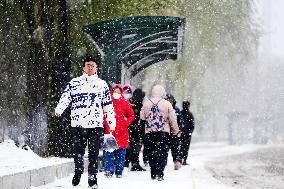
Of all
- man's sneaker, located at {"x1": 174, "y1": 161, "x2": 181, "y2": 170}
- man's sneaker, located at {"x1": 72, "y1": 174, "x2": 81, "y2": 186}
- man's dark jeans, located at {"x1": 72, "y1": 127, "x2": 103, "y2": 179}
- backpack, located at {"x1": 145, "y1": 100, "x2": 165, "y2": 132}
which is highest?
backpack, located at {"x1": 145, "y1": 100, "x2": 165, "y2": 132}

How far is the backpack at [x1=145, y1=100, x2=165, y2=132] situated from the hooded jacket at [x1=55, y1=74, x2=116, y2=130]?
7.25ft

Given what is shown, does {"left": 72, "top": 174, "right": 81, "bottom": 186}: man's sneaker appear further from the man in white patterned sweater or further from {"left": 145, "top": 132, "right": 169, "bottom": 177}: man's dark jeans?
{"left": 145, "top": 132, "right": 169, "bottom": 177}: man's dark jeans

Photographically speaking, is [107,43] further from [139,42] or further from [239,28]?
[239,28]

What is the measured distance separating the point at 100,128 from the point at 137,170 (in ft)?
18.3

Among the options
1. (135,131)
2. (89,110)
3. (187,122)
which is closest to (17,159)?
(89,110)

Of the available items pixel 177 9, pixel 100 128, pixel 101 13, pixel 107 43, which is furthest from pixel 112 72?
pixel 177 9

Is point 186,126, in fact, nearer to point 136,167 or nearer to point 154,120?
point 136,167

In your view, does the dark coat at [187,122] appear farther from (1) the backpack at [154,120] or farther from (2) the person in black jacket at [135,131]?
(1) the backpack at [154,120]

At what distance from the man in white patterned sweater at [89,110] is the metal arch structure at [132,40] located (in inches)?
137

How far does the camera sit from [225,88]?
3450 centimetres

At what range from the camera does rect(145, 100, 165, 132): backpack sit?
37.6 feet

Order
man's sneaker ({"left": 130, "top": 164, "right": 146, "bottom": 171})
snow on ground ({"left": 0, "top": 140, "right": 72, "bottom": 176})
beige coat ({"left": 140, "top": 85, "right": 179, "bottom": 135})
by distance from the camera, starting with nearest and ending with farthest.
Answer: snow on ground ({"left": 0, "top": 140, "right": 72, "bottom": 176}) < beige coat ({"left": 140, "top": 85, "right": 179, "bottom": 135}) < man's sneaker ({"left": 130, "top": 164, "right": 146, "bottom": 171})

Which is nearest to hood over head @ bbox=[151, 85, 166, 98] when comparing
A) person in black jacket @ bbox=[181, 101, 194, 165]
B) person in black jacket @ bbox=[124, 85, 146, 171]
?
person in black jacket @ bbox=[124, 85, 146, 171]

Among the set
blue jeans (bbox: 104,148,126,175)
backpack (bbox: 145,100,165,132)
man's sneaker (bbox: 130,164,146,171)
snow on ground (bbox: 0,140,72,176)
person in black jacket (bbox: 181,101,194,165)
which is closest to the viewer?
snow on ground (bbox: 0,140,72,176)
